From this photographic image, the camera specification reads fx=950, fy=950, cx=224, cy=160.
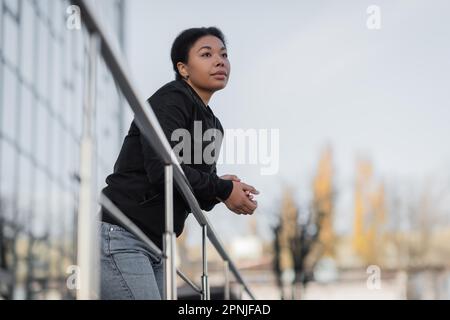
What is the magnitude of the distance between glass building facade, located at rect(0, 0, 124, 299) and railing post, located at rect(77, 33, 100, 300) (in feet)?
12.2

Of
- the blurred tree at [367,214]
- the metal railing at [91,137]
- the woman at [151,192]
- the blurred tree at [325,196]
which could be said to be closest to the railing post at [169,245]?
the metal railing at [91,137]

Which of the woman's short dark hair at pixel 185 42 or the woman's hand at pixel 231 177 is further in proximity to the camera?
the woman's short dark hair at pixel 185 42

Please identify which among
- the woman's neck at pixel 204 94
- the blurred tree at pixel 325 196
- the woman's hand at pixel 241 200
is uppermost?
the blurred tree at pixel 325 196

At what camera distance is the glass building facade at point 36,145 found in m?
6.71

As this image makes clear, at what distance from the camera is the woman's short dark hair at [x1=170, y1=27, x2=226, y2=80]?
9.04 ft

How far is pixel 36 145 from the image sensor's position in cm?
790

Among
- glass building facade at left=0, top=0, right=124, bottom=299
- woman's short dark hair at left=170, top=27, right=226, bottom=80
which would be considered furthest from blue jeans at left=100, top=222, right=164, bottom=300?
glass building facade at left=0, top=0, right=124, bottom=299

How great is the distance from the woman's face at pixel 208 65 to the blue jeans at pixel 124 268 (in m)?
0.53

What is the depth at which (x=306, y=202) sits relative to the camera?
24875mm

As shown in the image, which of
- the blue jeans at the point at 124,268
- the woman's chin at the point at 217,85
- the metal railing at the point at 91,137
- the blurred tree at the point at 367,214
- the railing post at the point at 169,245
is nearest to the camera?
the metal railing at the point at 91,137

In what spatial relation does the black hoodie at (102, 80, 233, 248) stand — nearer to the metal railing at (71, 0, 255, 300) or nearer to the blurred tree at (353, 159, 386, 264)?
the metal railing at (71, 0, 255, 300)

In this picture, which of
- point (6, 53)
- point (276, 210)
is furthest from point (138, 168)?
Result: point (276, 210)

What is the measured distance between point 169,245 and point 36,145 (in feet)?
19.6

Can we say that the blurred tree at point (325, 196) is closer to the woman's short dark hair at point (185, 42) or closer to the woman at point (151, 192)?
the woman's short dark hair at point (185, 42)
